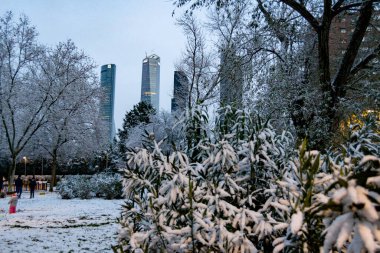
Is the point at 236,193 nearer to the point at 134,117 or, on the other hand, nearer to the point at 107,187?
the point at 107,187

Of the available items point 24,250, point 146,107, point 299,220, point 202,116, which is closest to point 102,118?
point 146,107

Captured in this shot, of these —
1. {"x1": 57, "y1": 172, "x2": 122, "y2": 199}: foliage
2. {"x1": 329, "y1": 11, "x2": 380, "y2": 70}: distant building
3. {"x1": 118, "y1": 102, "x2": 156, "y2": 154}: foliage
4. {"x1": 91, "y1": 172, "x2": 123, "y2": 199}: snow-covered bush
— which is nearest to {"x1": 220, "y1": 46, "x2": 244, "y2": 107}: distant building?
{"x1": 329, "y1": 11, "x2": 380, "y2": 70}: distant building

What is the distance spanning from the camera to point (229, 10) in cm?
1084

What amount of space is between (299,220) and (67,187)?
73.5 ft

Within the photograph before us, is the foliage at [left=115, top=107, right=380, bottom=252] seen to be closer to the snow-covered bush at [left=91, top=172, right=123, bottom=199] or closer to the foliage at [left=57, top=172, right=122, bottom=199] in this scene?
the snow-covered bush at [left=91, top=172, right=123, bottom=199]

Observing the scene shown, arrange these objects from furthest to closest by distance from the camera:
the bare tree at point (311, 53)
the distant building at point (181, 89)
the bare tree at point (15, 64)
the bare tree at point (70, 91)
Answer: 1. the distant building at point (181, 89)
2. the bare tree at point (70, 91)
3. the bare tree at point (15, 64)
4. the bare tree at point (311, 53)

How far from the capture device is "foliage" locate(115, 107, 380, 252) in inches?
80.2

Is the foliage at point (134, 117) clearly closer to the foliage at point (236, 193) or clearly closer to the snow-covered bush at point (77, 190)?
the snow-covered bush at point (77, 190)

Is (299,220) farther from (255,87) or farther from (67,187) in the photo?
(67,187)

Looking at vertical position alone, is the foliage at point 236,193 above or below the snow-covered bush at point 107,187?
above

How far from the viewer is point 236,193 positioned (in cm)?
315

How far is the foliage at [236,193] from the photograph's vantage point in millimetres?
2037

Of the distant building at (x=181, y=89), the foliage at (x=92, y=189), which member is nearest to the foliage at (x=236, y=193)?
the foliage at (x=92, y=189)

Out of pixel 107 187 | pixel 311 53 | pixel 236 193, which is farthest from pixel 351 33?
pixel 107 187
